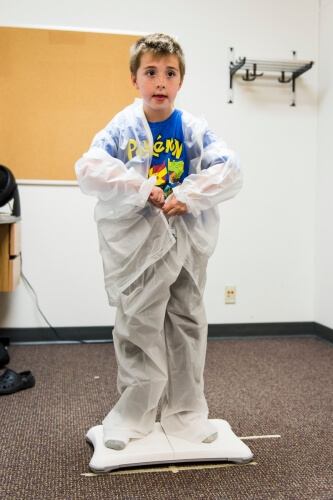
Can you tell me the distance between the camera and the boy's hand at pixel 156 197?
4.52 feet

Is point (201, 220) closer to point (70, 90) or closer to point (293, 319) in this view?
point (70, 90)

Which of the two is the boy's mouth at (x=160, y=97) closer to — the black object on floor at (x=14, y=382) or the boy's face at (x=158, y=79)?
the boy's face at (x=158, y=79)

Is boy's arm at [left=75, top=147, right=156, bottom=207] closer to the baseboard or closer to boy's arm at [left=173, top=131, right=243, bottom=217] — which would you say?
boy's arm at [left=173, top=131, right=243, bottom=217]

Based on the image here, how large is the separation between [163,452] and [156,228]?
61 cm

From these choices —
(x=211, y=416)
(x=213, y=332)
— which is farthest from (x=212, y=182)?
(x=213, y=332)

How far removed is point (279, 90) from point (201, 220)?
187 centimetres

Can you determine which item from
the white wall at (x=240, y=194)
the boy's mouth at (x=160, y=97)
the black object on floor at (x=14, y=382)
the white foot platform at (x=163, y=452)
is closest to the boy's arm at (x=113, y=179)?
the boy's mouth at (x=160, y=97)

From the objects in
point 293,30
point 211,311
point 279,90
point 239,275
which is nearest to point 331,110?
point 279,90

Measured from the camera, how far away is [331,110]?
3.00 m

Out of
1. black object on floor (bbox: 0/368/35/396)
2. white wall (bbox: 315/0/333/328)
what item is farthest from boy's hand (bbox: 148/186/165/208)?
white wall (bbox: 315/0/333/328)

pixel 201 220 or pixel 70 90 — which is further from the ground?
pixel 70 90

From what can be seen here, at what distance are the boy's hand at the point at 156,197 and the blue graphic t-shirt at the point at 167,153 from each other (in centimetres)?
10

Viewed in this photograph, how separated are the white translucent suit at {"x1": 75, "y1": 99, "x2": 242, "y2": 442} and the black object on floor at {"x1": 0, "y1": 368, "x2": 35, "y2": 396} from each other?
2.26 ft

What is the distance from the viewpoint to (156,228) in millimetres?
1457
